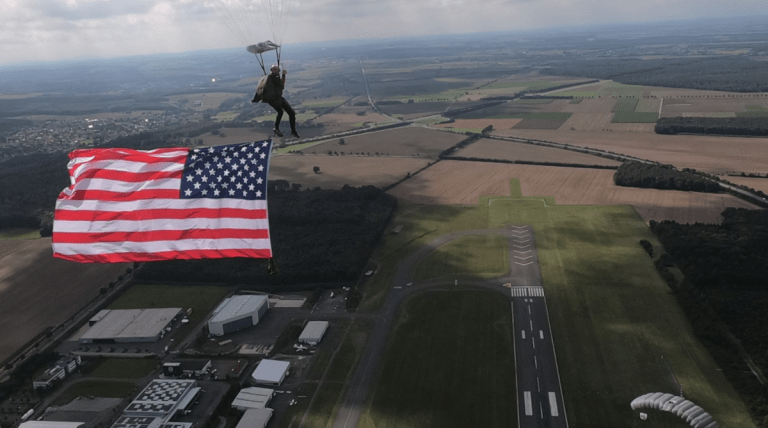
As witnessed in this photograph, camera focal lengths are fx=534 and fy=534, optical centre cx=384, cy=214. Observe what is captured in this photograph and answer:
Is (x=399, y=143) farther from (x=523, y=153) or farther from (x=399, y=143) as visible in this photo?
(x=523, y=153)

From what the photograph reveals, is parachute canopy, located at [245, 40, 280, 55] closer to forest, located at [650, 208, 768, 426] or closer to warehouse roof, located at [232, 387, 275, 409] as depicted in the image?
warehouse roof, located at [232, 387, 275, 409]

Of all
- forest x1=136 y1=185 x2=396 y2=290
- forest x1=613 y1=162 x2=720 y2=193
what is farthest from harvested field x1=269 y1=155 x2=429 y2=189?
forest x1=613 y1=162 x2=720 y2=193

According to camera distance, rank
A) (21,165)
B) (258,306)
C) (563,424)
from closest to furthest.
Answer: (563,424) < (258,306) < (21,165)

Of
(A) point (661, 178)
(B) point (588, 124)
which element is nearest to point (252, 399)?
(A) point (661, 178)

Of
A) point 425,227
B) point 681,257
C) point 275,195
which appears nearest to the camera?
point 681,257

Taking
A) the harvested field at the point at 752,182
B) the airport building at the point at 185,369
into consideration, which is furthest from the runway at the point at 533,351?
the harvested field at the point at 752,182

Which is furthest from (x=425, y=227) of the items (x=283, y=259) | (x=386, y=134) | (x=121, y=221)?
(x=386, y=134)

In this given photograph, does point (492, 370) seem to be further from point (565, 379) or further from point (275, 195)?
point (275, 195)
